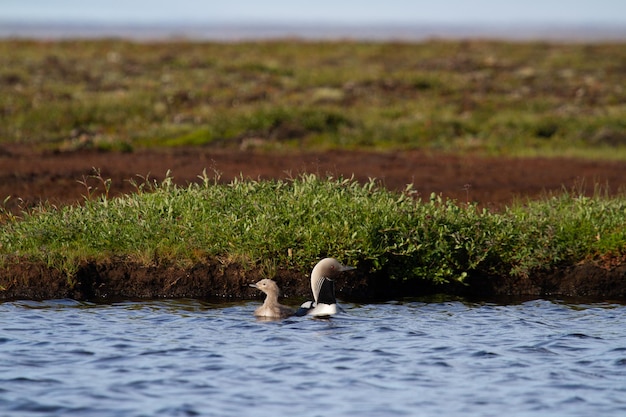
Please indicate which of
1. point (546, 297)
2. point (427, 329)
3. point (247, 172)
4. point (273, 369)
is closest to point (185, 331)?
point (273, 369)

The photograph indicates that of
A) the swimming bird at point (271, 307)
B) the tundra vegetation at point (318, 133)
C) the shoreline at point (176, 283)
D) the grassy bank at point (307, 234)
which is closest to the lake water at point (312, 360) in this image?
the swimming bird at point (271, 307)

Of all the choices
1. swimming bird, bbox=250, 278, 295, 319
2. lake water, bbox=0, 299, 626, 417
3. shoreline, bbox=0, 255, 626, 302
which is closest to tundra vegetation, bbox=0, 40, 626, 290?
shoreline, bbox=0, 255, 626, 302

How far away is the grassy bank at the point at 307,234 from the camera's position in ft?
36.4

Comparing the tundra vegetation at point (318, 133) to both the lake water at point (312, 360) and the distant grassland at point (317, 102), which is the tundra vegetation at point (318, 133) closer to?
the distant grassland at point (317, 102)

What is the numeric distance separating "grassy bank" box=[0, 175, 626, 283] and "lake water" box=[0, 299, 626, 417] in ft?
1.98

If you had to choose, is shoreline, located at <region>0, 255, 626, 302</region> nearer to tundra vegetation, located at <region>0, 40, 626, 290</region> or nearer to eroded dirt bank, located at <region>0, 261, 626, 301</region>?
eroded dirt bank, located at <region>0, 261, 626, 301</region>

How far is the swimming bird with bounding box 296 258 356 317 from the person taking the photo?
9875mm

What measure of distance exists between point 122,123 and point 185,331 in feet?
79.4

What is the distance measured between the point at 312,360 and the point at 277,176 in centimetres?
1227

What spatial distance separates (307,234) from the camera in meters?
11.1

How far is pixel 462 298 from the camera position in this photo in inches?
446

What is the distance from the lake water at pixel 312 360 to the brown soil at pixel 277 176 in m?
0.41

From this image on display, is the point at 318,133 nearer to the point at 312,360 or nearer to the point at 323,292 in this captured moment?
the point at 323,292

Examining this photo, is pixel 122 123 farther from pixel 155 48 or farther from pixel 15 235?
pixel 155 48
